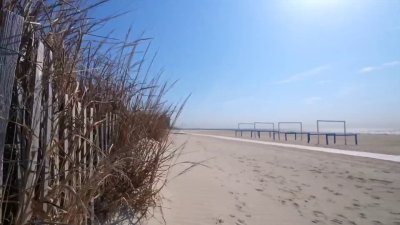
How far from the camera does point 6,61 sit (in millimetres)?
1371

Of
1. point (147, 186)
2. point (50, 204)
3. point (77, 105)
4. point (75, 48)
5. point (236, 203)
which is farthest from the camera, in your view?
point (236, 203)

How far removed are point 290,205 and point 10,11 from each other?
13.9ft

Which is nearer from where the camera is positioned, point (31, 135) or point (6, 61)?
point (6, 61)

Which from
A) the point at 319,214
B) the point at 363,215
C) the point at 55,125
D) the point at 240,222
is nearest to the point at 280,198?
the point at 319,214

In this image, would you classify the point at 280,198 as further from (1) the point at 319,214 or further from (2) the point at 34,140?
(2) the point at 34,140

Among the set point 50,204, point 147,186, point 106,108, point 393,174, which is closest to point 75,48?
point 50,204

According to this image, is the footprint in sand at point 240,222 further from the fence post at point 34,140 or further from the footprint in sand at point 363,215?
the fence post at point 34,140

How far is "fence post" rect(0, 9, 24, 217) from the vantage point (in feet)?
4.39

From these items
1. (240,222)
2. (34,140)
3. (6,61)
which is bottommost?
(240,222)

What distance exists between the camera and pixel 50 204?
1.70 metres

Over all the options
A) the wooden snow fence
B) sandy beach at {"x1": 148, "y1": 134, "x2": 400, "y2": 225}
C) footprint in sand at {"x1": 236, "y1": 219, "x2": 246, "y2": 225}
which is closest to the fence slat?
the wooden snow fence

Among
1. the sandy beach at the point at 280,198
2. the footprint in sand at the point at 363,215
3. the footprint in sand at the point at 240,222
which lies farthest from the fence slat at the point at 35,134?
the footprint in sand at the point at 363,215

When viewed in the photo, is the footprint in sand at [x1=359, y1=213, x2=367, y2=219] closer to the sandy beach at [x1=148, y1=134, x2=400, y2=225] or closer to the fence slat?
the sandy beach at [x1=148, y1=134, x2=400, y2=225]

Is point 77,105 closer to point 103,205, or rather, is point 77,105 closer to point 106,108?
point 106,108
